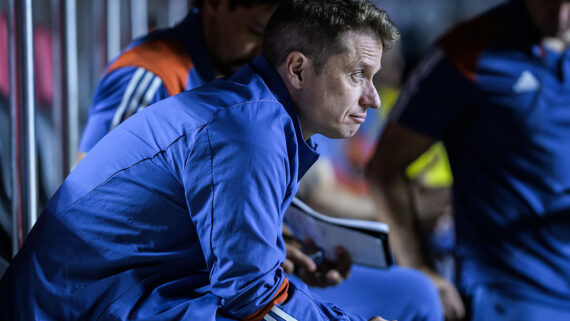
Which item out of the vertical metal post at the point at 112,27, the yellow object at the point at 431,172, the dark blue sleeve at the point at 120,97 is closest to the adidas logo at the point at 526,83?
the dark blue sleeve at the point at 120,97

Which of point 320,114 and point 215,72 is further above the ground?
A: point 320,114

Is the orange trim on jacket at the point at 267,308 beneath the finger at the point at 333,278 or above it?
above

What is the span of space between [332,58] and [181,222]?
31 centimetres

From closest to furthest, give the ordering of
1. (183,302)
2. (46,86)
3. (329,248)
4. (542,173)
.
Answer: (183,302)
(329,248)
(542,173)
(46,86)

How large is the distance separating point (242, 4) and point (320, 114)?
1.76 ft

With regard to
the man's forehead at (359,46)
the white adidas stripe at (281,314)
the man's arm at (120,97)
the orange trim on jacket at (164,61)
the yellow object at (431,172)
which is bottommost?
the yellow object at (431,172)

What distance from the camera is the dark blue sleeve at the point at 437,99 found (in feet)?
5.01

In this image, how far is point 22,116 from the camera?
120 centimetres

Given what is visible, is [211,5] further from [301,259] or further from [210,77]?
[301,259]

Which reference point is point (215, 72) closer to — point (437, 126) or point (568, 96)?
point (437, 126)

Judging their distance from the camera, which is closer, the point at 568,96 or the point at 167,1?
the point at 568,96

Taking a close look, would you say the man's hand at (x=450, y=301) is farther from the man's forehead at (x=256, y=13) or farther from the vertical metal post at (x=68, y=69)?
the vertical metal post at (x=68, y=69)

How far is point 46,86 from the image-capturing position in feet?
7.57

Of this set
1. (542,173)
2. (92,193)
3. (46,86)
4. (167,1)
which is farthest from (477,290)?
(46,86)
